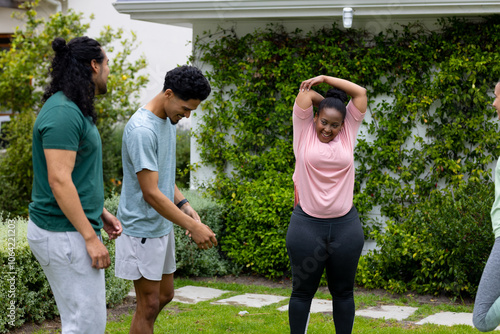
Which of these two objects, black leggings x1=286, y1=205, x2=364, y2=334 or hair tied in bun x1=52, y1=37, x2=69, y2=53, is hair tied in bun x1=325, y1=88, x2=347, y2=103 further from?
hair tied in bun x1=52, y1=37, x2=69, y2=53

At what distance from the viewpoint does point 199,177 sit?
24.2 feet

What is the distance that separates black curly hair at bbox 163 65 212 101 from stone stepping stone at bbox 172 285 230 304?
297 centimetres

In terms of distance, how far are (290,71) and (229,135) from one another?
105 cm

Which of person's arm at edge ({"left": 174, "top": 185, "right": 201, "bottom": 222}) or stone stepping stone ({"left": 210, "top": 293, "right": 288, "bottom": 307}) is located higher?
person's arm at edge ({"left": 174, "top": 185, "right": 201, "bottom": 222})

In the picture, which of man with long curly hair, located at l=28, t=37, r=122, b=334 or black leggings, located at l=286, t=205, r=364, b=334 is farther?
black leggings, located at l=286, t=205, r=364, b=334

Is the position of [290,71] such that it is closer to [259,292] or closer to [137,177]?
[259,292]

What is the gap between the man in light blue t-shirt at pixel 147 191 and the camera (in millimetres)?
3314

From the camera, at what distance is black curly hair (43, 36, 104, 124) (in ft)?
8.90

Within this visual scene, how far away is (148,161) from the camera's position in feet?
10.7

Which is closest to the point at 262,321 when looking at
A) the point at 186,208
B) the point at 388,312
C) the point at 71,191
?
the point at 388,312

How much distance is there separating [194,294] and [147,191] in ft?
10.1

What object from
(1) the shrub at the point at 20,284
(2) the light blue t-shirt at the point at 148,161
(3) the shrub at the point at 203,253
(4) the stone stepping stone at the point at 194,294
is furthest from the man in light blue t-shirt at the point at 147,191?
(3) the shrub at the point at 203,253

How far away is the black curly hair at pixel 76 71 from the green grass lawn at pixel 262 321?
2.59 meters

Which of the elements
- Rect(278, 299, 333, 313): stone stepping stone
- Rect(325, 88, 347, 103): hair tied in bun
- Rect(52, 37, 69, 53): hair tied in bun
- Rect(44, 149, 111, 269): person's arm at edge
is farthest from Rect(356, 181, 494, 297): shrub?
Rect(52, 37, 69, 53): hair tied in bun
